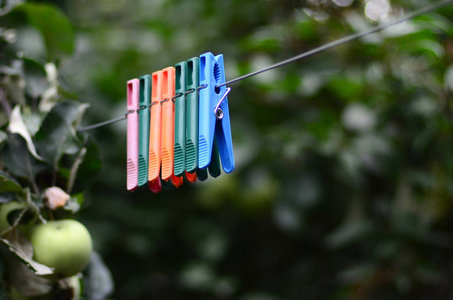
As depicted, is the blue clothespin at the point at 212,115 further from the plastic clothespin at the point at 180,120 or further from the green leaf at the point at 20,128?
the green leaf at the point at 20,128

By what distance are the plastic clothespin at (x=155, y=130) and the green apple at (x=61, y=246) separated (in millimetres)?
167

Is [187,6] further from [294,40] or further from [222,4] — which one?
[294,40]

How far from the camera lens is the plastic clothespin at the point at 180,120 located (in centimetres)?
66

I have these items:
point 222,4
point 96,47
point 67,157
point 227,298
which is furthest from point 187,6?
point 67,157

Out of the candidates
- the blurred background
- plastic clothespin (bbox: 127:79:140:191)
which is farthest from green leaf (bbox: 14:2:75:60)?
plastic clothespin (bbox: 127:79:140:191)

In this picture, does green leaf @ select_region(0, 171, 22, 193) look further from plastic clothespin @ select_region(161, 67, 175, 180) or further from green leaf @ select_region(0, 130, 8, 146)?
plastic clothespin @ select_region(161, 67, 175, 180)

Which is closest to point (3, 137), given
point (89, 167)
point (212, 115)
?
point (89, 167)

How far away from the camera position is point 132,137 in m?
0.75

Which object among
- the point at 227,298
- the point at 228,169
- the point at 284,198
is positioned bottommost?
the point at 228,169

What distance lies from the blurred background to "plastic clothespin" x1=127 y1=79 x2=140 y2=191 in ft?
1.04

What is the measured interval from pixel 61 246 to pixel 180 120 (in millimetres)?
260

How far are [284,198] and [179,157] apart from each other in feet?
2.76

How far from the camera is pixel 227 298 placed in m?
1.72

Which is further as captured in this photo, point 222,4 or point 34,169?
point 222,4
